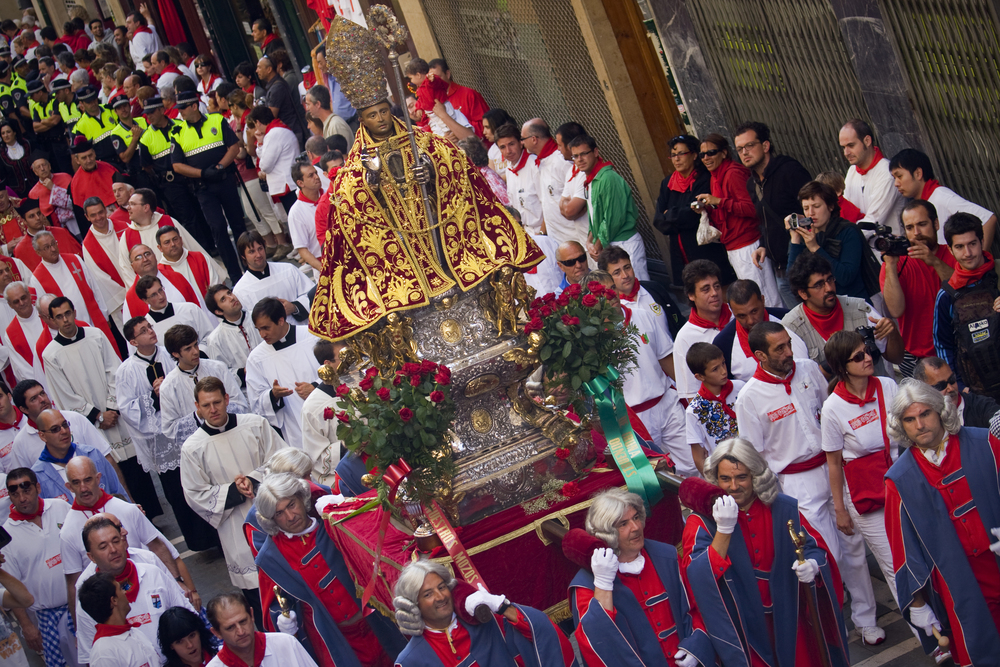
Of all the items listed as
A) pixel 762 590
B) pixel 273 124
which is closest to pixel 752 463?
pixel 762 590

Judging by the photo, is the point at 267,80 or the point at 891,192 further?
the point at 267,80

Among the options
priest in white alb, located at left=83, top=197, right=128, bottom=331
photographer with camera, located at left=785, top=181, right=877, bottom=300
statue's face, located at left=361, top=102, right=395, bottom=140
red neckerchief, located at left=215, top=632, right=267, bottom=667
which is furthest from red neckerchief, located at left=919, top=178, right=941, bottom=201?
priest in white alb, located at left=83, top=197, right=128, bottom=331

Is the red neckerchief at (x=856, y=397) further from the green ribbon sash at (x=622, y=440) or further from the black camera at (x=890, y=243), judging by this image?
the black camera at (x=890, y=243)

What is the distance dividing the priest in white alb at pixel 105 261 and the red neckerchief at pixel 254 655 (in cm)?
755

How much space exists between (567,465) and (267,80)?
11181 millimetres

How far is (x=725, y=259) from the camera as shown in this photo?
29.2 ft

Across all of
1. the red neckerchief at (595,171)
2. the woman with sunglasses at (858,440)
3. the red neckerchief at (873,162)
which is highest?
the red neckerchief at (595,171)

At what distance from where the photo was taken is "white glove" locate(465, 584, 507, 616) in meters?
4.80

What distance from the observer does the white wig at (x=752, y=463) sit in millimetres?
5152

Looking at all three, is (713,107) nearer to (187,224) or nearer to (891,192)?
(891,192)

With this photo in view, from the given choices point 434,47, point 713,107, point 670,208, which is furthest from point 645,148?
point 434,47

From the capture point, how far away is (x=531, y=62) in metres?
12.4

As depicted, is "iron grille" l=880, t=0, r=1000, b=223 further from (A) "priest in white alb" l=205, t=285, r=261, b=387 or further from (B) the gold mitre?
(A) "priest in white alb" l=205, t=285, r=261, b=387

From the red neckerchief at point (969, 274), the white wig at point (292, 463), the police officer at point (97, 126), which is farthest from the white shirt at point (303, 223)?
the red neckerchief at point (969, 274)
